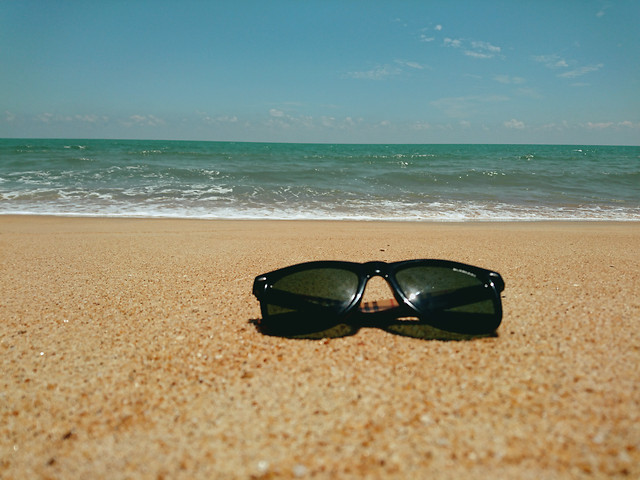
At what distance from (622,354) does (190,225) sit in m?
6.41

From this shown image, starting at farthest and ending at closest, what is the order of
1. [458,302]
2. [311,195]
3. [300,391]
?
1. [311,195]
2. [458,302]
3. [300,391]

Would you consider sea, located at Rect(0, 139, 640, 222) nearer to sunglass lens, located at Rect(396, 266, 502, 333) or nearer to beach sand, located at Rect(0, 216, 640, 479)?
beach sand, located at Rect(0, 216, 640, 479)

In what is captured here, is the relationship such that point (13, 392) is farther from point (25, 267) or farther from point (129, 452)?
point (25, 267)

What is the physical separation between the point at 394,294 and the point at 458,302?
0.29 metres

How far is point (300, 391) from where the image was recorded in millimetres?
1413

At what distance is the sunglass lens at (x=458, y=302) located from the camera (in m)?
1.77

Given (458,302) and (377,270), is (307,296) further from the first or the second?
(458,302)

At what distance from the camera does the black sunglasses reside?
1.78m

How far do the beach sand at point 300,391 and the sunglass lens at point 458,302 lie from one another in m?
0.09

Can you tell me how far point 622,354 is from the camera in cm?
156

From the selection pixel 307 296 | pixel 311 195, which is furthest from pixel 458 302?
pixel 311 195

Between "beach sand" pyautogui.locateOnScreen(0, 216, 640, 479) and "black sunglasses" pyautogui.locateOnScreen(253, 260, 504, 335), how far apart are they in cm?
9

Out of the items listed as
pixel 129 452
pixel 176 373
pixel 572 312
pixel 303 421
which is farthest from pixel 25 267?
pixel 572 312

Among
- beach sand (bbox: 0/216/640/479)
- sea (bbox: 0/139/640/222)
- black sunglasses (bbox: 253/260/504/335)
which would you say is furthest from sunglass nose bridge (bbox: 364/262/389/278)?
sea (bbox: 0/139/640/222)
